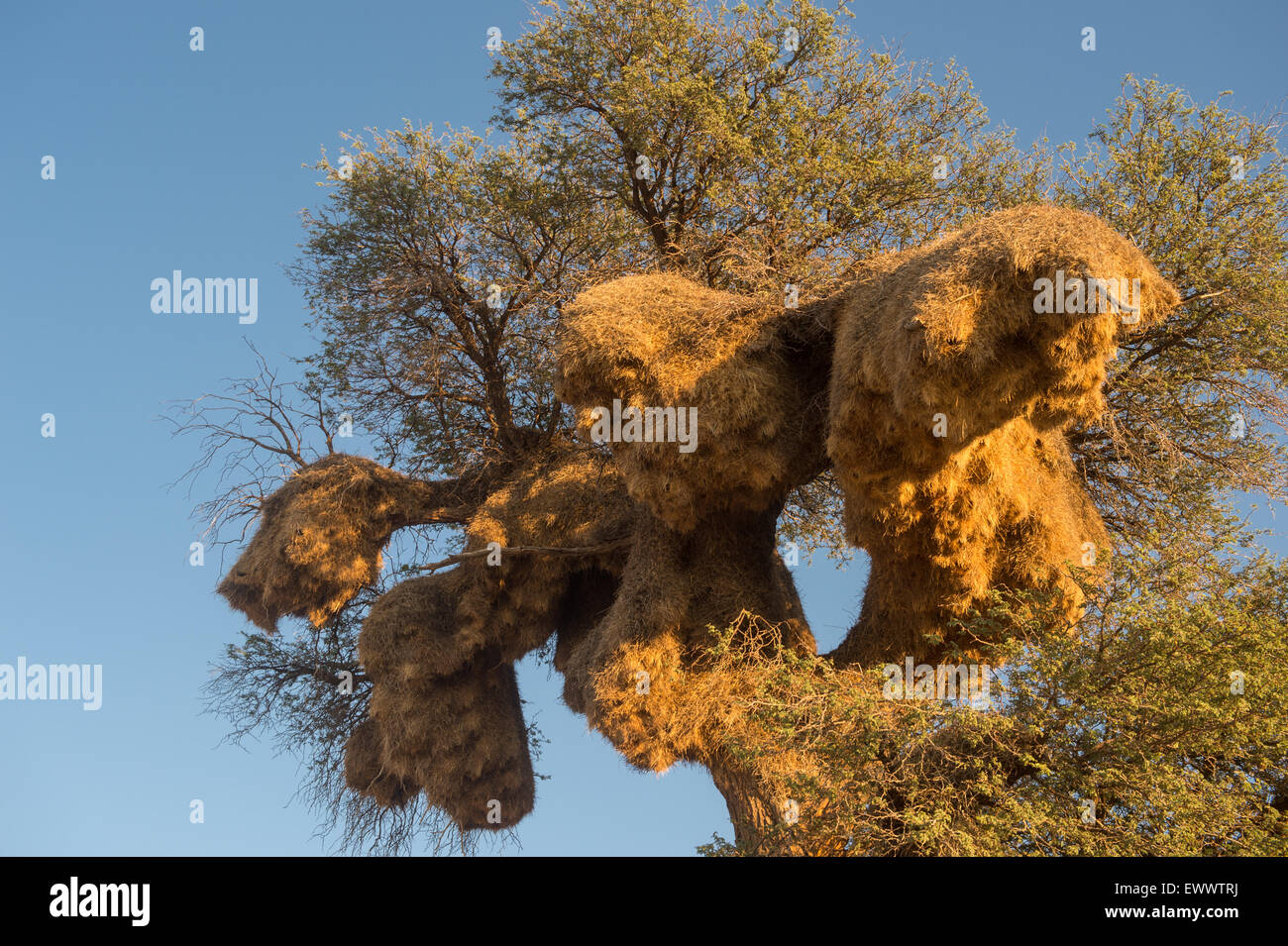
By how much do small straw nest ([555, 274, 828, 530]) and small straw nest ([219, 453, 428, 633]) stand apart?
232 inches

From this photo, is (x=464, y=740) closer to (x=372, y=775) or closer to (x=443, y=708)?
(x=443, y=708)

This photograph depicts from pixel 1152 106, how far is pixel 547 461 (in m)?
10.2

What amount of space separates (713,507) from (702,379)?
2.03 metres

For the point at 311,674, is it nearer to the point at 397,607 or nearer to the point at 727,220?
the point at 397,607

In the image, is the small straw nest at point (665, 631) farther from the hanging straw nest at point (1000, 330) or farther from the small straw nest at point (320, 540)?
the small straw nest at point (320, 540)

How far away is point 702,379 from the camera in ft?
40.4

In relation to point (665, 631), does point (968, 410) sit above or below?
above

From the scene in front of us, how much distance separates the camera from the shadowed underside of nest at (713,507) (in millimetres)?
9852

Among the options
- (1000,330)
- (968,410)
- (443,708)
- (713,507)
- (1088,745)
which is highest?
(1000,330)

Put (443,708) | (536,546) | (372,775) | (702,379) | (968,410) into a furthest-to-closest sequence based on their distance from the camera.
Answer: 1. (372,775)
2. (443,708)
3. (536,546)
4. (702,379)
5. (968,410)

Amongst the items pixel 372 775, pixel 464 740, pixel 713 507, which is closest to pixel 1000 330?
pixel 713 507

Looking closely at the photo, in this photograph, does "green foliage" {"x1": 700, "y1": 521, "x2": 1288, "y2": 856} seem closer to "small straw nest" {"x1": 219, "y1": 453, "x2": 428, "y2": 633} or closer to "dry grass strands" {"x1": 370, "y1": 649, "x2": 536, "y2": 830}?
"dry grass strands" {"x1": 370, "y1": 649, "x2": 536, "y2": 830}

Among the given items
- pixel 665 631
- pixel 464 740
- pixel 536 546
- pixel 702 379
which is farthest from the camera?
pixel 464 740

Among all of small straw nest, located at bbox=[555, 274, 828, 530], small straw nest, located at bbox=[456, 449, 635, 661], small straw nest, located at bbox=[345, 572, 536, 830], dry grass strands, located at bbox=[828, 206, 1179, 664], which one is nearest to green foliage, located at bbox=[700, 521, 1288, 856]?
dry grass strands, located at bbox=[828, 206, 1179, 664]
